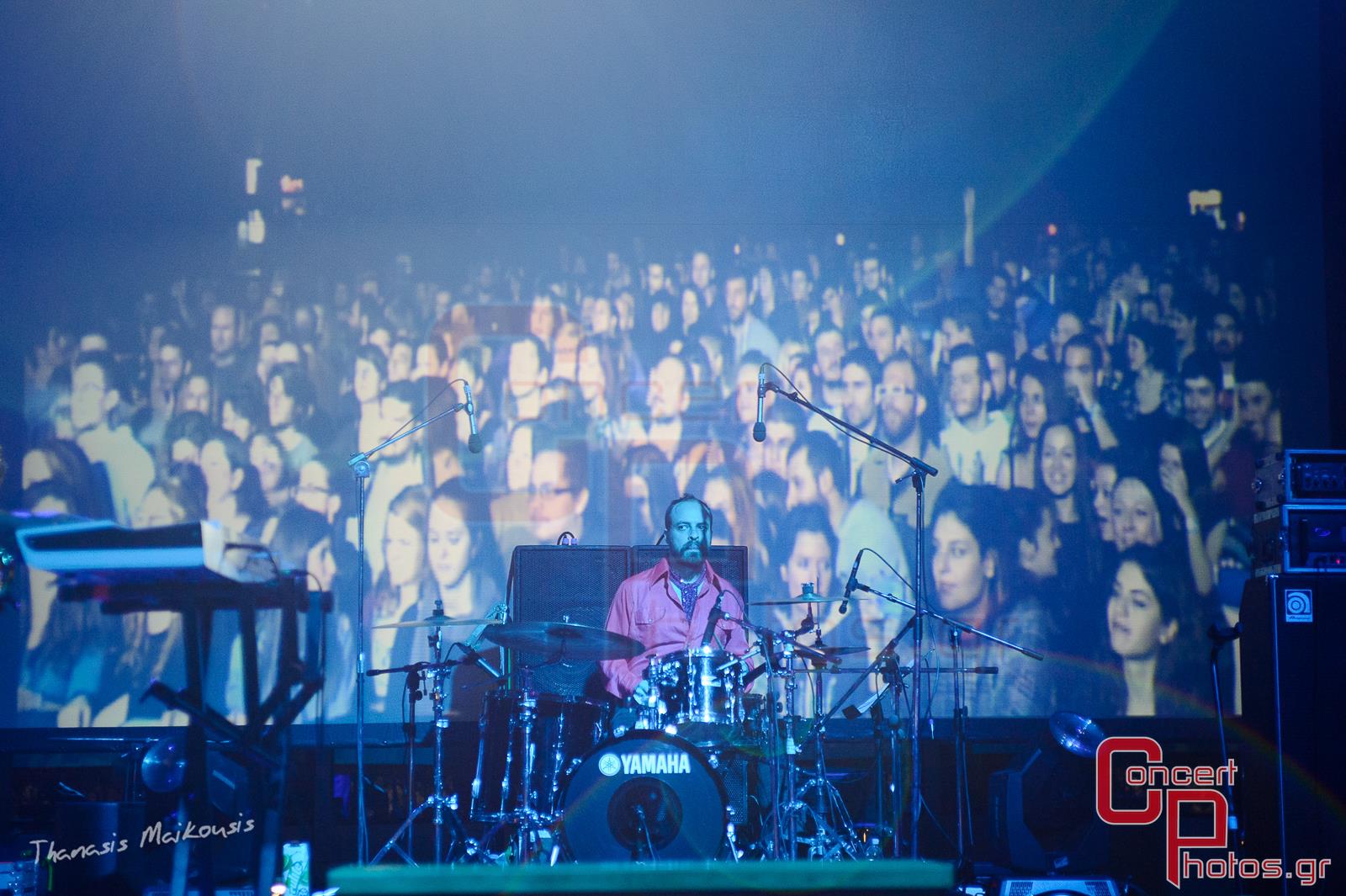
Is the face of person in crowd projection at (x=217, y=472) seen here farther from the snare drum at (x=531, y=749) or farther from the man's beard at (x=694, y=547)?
the man's beard at (x=694, y=547)

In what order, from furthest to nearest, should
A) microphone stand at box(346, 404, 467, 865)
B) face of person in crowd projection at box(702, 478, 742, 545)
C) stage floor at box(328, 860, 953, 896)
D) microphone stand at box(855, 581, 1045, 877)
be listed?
face of person in crowd projection at box(702, 478, 742, 545) < microphone stand at box(346, 404, 467, 865) < microphone stand at box(855, 581, 1045, 877) < stage floor at box(328, 860, 953, 896)

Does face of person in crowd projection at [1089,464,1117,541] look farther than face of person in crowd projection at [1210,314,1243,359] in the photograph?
No

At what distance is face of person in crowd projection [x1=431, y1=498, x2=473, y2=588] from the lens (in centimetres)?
638

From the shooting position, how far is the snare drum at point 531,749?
5.03 meters

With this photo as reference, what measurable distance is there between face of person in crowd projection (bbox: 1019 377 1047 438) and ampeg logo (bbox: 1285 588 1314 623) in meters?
2.13

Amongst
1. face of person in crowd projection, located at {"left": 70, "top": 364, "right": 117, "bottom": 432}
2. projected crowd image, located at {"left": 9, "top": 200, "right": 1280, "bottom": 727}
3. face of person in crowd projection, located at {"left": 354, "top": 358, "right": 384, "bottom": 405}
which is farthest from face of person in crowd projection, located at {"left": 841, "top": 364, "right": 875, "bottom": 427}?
face of person in crowd projection, located at {"left": 70, "top": 364, "right": 117, "bottom": 432}

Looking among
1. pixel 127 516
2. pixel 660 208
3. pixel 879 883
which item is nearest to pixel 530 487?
pixel 660 208

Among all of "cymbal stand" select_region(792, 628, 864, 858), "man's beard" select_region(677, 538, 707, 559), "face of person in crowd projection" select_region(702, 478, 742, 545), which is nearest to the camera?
"cymbal stand" select_region(792, 628, 864, 858)

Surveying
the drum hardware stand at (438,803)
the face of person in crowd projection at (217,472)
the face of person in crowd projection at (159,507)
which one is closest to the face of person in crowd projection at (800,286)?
the drum hardware stand at (438,803)

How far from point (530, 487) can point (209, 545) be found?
3.76 metres

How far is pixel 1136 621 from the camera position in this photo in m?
6.44

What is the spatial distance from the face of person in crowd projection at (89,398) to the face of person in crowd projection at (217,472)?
1.80 ft

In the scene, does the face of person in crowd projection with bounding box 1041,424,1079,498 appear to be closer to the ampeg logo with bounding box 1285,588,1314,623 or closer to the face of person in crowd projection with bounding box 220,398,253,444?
the ampeg logo with bounding box 1285,588,1314,623

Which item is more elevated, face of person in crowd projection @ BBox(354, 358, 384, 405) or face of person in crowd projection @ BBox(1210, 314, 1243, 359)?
face of person in crowd projection @ BBox(1210, 314, 1243, 359)
